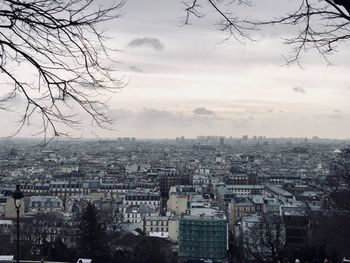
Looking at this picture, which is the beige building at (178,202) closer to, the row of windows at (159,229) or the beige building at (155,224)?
the beige building at (155,224)

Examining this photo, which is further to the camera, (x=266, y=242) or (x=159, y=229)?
(x=159, y=229)

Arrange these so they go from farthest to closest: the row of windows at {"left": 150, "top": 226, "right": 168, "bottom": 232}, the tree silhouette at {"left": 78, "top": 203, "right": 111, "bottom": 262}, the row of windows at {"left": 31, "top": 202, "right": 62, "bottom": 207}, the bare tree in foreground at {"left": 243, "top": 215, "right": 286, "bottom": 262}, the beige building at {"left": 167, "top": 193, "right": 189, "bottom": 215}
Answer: the beige building at {"left": 167, "top": 193, "right": 189, "bottom": 215} → the row of windows at {"left": 31, "top": 202, "right": 62, "bottom": 207} → the row of windows at {"left": 150, "top": 226, "right": 168, "bottom": 232} → the tree silhouette at {"left": 78, "top": 203, "right": 111, "bottom": 262} → the bare tree in foreground at {"left": 243, "top": 215, "right": 286, "bottom": 262}

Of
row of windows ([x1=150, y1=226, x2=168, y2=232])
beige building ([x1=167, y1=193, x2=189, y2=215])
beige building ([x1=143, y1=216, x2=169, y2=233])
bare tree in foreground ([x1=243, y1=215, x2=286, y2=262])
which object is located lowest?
row of windows ([x1=150, y1=226, x2=168, y2=232])

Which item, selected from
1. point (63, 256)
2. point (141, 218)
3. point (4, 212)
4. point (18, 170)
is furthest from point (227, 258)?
point (18, 170)

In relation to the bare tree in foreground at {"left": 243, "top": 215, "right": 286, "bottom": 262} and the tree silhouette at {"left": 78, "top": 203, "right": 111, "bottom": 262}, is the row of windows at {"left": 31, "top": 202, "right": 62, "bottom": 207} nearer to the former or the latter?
the bare tree in foreground at {"left": 243, "top": 215, "right": 286, "bottom": 262}

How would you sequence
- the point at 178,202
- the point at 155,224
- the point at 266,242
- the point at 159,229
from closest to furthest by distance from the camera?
the point at 266,242
the point at 159,229
the point at 155,224
the point at 178,202

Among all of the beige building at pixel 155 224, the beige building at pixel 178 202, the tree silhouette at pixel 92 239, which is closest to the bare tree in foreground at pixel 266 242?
the tree silhouette at pixel 92 239

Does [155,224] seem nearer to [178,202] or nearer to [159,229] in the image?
[159,229]

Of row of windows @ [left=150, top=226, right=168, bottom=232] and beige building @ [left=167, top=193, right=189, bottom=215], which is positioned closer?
row of windows @ [left=150, top=226, right=168, bottom=232]

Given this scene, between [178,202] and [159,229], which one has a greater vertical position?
[178,202]

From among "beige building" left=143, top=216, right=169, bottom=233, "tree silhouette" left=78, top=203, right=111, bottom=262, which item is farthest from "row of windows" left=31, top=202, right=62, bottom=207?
"tree silhouette" left=78, top=203, right=111, bottom=262

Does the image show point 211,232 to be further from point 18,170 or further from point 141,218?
point 18,170

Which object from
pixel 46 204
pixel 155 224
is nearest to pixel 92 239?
pixel 155 224
